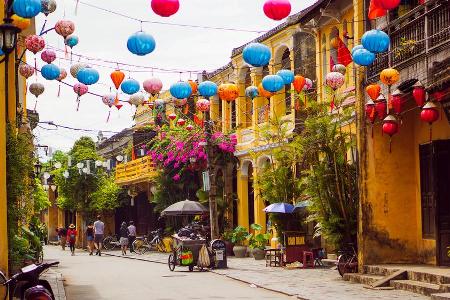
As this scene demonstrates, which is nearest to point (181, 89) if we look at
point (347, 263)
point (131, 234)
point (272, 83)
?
point (272, 83)

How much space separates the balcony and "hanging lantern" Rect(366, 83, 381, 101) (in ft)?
71.0

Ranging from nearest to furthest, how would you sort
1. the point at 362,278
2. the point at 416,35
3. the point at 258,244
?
the point at 416,35, the point at 362,278, the point at 258,244

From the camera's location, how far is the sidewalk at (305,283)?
15.9 meters

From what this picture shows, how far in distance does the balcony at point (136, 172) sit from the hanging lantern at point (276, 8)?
86.6 ft

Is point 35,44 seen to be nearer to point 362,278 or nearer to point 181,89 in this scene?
point 181,89

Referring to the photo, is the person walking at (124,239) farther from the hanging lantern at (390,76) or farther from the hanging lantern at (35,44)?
the hanging lantern at (390,76)

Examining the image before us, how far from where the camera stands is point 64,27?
1630 cm

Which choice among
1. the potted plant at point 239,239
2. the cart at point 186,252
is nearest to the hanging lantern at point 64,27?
the cart at point 186,252

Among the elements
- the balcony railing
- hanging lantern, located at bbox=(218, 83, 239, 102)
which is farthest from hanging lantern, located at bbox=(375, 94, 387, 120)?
hanging lantern, located at bbox=(218, 83, 239, 102)

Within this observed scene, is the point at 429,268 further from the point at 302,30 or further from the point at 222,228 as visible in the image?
the point at 222,228

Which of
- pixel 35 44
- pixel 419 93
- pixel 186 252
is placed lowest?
pixel 186 252

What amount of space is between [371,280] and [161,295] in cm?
451

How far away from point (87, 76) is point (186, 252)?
29.2ft

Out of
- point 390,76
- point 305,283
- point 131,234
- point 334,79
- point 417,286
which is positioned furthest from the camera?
point 131,234
